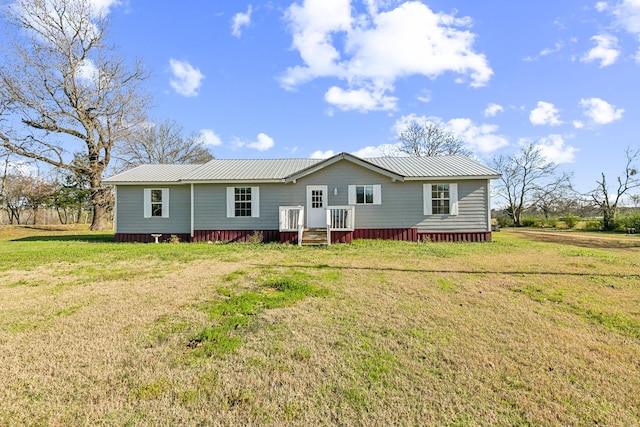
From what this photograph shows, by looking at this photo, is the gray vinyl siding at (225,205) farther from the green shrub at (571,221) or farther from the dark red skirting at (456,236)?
the green shrub at (571,221)

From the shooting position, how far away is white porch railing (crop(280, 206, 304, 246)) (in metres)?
12.3

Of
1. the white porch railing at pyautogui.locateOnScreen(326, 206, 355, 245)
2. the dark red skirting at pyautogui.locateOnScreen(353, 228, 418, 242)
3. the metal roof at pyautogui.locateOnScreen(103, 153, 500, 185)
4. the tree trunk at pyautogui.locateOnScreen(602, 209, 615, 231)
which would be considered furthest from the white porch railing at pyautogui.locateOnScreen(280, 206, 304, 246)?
the tree trunk at pyautogui.locateOnScreen(602, 209, 615, 231)

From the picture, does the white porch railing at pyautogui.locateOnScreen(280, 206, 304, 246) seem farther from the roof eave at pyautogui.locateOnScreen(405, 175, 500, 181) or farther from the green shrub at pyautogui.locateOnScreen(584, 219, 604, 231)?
the green shrub at pyautogui.locateOnScreen(584, 219, 604, 231)

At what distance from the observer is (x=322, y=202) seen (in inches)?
527

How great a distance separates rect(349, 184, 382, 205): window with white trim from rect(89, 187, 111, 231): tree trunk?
1818 centimetres

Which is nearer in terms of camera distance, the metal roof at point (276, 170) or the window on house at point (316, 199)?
the metal roof at point (276, 170)

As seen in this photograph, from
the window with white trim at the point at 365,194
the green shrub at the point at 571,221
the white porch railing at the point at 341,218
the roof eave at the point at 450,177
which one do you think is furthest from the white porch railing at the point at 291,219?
the green shrub at the point at 571,221

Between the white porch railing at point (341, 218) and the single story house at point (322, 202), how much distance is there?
8 cm

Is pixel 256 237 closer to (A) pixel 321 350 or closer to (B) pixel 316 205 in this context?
(B) pixel 316 205

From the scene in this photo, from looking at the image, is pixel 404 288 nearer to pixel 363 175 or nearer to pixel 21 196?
pixel 363 175

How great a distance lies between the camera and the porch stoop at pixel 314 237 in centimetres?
1195

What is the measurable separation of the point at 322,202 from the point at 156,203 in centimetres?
786

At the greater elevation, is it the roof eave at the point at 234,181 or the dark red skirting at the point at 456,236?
the roof eave at the point at 234,181

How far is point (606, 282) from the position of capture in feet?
19.1
